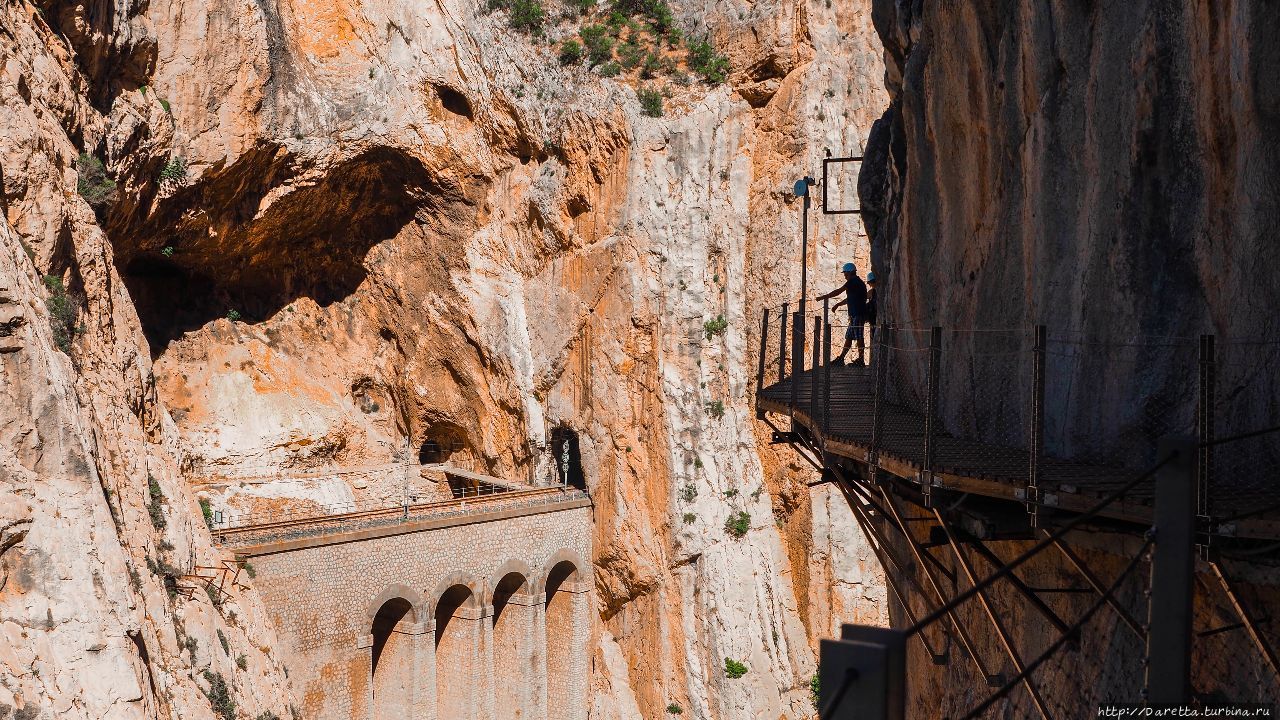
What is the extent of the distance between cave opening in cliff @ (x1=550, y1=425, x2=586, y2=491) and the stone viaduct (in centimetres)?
102

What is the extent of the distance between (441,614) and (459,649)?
85cm

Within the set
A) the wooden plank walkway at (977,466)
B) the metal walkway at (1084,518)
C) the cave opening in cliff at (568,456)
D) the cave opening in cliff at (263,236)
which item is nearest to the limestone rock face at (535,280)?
the cave opening in cliff at (263,236)

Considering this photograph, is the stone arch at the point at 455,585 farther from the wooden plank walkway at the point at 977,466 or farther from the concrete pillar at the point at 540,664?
the wooden plank walkway at the point at 977,466

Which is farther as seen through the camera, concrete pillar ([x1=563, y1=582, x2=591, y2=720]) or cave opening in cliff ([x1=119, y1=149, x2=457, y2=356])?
concrete pillar ([x1=563, y1=582, x2=591, y2=720])

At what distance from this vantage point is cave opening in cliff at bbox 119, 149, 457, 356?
22.9 metres

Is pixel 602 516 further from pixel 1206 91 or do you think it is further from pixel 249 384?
pixel 1206 91

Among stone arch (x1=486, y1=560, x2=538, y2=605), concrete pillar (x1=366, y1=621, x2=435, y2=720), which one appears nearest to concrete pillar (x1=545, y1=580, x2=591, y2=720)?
stone arch (x1=486, y1=560, x2=538, y2=605)

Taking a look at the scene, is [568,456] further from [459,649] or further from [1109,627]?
[1109,627]

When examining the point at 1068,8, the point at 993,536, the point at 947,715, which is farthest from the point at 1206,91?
the point at 947,715

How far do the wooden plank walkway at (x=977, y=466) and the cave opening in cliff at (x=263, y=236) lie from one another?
1719 cm

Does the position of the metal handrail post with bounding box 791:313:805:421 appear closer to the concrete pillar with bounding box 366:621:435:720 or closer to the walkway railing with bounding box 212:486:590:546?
the walkway railing with bounding box 212:486:590:546

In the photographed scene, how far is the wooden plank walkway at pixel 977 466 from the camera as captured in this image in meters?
4.09

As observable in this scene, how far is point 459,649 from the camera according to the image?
74.1 ft

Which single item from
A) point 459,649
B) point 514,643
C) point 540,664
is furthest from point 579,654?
point 459,649
